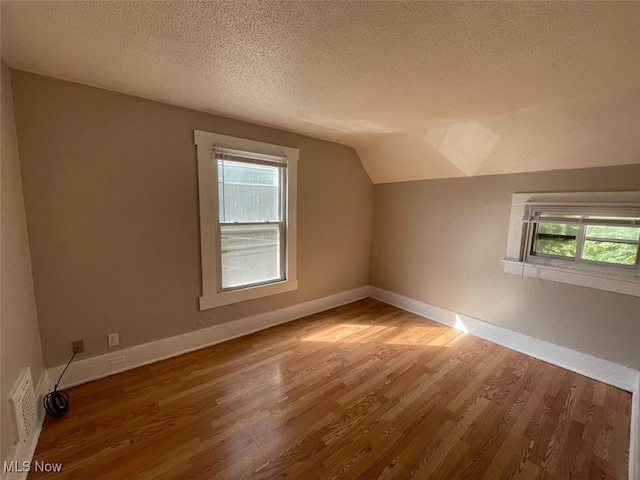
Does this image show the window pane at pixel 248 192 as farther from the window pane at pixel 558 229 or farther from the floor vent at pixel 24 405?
the window pane at pixel 558 229

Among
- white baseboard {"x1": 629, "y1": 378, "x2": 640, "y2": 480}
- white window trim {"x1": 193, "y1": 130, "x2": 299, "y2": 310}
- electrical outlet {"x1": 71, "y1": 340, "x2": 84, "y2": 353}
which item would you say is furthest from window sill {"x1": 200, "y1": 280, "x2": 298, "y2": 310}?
white baseboard {"x1": 629, "y1": 378, "x2": 640, "y2": 480}

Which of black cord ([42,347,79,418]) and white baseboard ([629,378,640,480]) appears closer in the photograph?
white baseboard ([629,378,640,480])

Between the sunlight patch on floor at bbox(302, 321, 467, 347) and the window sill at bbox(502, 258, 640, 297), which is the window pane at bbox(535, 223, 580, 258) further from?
the sunlight patch on floor at bbox(302, 321, 467, 347)

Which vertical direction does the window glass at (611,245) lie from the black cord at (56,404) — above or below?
above

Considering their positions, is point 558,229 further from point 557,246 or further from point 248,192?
point 248,192

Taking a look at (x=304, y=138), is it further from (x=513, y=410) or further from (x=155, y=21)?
(x=513, y=410)

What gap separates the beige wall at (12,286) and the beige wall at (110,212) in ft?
0.30

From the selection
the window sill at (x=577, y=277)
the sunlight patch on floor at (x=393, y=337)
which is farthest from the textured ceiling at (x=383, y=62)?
the sunlight patch on floor at (x=393, y=337)

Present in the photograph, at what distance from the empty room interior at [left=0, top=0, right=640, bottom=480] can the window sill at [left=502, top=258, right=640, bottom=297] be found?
0.05ft

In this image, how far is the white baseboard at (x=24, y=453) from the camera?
47.2 inches

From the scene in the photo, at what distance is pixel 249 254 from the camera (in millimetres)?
2814

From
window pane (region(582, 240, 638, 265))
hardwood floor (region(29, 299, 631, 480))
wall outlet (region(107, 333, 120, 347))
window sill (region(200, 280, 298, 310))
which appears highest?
window pane (region(582, 240, 638, 265))

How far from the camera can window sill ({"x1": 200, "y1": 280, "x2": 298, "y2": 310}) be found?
8.29 feet

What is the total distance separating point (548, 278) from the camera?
7.91 ft
